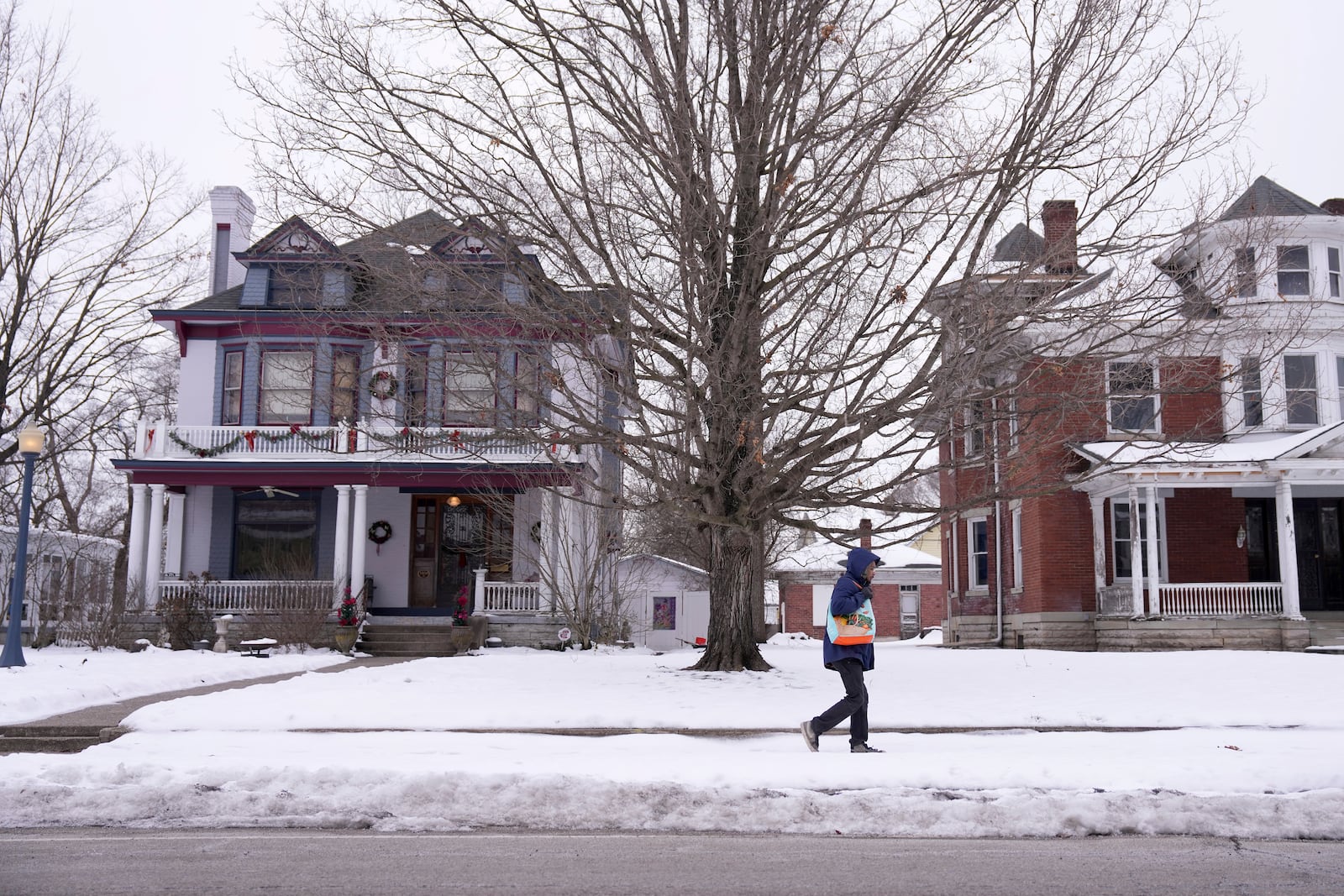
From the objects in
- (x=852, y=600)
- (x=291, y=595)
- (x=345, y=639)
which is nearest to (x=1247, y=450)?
(x=852, y=600)

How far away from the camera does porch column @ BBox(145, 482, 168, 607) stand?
23.5 metres

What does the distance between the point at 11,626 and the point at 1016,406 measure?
14.7 meters

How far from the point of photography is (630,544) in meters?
29.1

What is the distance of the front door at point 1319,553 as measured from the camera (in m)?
22.9

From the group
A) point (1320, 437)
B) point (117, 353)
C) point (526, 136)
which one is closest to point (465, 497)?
point (117, 353)

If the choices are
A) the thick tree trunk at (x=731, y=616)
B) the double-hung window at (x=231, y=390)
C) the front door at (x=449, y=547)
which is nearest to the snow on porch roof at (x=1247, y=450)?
the thick tree trunk at (x=731, y=616)

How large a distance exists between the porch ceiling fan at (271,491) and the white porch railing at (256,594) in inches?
83.9

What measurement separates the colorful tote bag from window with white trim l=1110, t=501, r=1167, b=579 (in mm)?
15884

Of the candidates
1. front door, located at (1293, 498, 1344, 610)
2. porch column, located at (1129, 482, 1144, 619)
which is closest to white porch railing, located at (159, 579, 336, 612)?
porch column, located at (1129, 482, 1144, 619)

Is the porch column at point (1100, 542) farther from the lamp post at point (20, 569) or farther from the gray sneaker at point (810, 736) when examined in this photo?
the lamp post at point (20, 569)

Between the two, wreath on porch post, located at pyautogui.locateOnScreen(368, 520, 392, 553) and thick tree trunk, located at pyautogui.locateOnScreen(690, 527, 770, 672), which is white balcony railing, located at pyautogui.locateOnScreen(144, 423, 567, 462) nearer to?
wreath on porch post, located at pyautogui.locateOnScreen(368, 520, 392, 553)

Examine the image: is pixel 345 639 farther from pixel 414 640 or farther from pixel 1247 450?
pixel 1247 450

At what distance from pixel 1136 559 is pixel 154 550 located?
1994cm

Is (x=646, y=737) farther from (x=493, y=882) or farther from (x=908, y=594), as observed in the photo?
(x=908, y=594)
